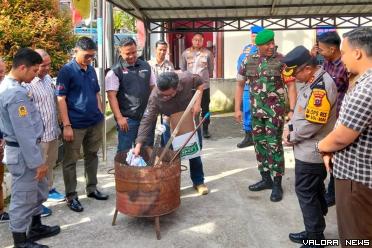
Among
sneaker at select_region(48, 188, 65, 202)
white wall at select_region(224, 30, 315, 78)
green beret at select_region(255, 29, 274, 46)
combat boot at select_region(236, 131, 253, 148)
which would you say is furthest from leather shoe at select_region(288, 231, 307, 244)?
white wall at select_region(224, 30, 315, 78)

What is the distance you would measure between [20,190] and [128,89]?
69.0 inches

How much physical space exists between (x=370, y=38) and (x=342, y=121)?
1.62 ft

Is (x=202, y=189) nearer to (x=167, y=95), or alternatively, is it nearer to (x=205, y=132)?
(x=167, y=95)

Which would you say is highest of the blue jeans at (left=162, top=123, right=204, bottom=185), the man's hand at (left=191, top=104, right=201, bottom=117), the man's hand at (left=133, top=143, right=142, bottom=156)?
the man's hand at (left=191, top=104, right=201, bottom=117)

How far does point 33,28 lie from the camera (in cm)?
544

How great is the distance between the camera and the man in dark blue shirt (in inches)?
159

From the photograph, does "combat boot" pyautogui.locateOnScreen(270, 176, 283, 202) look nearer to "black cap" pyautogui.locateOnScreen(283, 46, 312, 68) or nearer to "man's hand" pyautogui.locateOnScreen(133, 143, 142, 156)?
"man's hand" pyautogui.locateOnScreen(133, 143, 142, 156)

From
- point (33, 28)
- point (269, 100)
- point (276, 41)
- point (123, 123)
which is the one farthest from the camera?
point (276, 41)

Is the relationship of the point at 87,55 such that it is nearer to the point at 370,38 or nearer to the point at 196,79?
the point at 196,79

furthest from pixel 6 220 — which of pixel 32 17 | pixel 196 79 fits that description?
pixel 32 17

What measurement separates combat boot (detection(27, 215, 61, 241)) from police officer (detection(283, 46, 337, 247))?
2242 mm

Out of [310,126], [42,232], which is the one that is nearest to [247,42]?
[310,126]

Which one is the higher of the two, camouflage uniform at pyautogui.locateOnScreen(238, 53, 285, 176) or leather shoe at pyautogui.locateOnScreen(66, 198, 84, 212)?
camouflage uniform at pyautogui.locateOnScreen(238, 53, 285, 176)

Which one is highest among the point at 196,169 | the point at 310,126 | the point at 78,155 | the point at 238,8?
the point at 238,8
